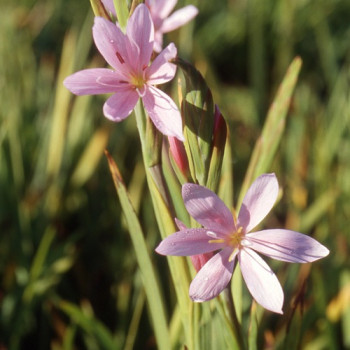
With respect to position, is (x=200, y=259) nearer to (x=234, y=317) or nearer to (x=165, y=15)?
(x=234, y=317)

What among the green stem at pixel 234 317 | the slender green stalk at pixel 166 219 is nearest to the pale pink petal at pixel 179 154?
the slender green stalk at pixel 166 219

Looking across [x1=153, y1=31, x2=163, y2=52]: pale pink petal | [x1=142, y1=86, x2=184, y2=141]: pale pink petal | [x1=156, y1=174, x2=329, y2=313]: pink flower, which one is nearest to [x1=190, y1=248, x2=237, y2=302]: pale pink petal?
[x1=156, y1=174, x2=329, y2=313]: pink flower

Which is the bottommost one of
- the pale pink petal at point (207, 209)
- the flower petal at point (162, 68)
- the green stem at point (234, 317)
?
the green stem at point (234, 317)

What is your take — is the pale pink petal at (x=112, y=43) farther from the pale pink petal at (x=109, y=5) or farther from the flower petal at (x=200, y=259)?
the flower petal at (x=200, y=259)

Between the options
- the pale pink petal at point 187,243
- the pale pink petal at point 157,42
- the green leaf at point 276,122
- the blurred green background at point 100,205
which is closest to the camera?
the pale pink petal at point 187,243

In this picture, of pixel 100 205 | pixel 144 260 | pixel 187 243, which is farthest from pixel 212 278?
pixel 100 205

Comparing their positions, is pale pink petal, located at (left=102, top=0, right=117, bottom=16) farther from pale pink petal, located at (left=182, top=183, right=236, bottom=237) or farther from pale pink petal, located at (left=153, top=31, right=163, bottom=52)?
pale pink petal, located at (left=182, top=183, right=236, bottom=237)

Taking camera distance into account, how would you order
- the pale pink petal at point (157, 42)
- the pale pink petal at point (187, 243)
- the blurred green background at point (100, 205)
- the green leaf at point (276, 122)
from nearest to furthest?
the pale pink petal at point (187, 243) < the pale pink petal at point (157, 42) < the green leaf at point (276, 122) < the blurred green background at point (100, 205)
